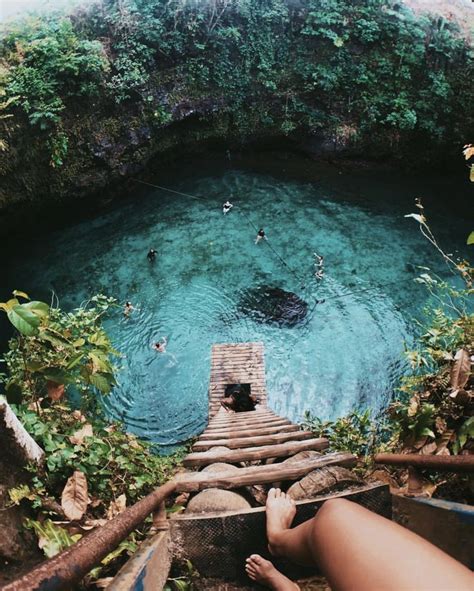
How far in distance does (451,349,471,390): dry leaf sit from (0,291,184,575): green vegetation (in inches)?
100

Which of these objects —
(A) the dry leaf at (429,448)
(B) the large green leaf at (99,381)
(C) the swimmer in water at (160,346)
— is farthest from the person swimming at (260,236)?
(A) the dry leaf at (429,448)

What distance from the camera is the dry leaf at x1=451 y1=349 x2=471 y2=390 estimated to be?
3471 mm

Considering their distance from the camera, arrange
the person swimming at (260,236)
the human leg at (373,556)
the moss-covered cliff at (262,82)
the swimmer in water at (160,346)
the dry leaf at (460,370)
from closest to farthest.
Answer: the human leg at (373,556)
the dry leaf at (460,370)
the swimmer in water at (160,346)
the person swimming at (260,236)
the moss-covered cliff at (262,82)

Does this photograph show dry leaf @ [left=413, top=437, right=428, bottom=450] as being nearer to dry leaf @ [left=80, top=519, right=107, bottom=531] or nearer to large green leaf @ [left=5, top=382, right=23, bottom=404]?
dry leaf @ [left=80, top=519, right=107, bottom=531]

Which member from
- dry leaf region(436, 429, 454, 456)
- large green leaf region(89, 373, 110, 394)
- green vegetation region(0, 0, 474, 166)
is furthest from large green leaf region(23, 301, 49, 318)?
green vegetation region(0, 0, 474, 166)

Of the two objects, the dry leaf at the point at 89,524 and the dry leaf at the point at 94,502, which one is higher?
the dry leaf at the point at 89,524

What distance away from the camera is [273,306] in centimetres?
1107

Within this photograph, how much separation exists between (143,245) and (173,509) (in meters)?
10.3

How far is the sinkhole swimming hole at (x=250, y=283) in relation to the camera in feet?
31.4

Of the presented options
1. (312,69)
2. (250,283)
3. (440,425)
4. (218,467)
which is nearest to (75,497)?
(218,467)

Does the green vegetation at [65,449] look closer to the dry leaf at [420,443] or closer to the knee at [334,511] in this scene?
the knee at [334,511]

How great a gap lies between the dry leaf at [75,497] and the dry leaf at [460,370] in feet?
9.15

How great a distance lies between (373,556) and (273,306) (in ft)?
31.2

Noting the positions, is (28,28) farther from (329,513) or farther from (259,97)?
(329,513)
